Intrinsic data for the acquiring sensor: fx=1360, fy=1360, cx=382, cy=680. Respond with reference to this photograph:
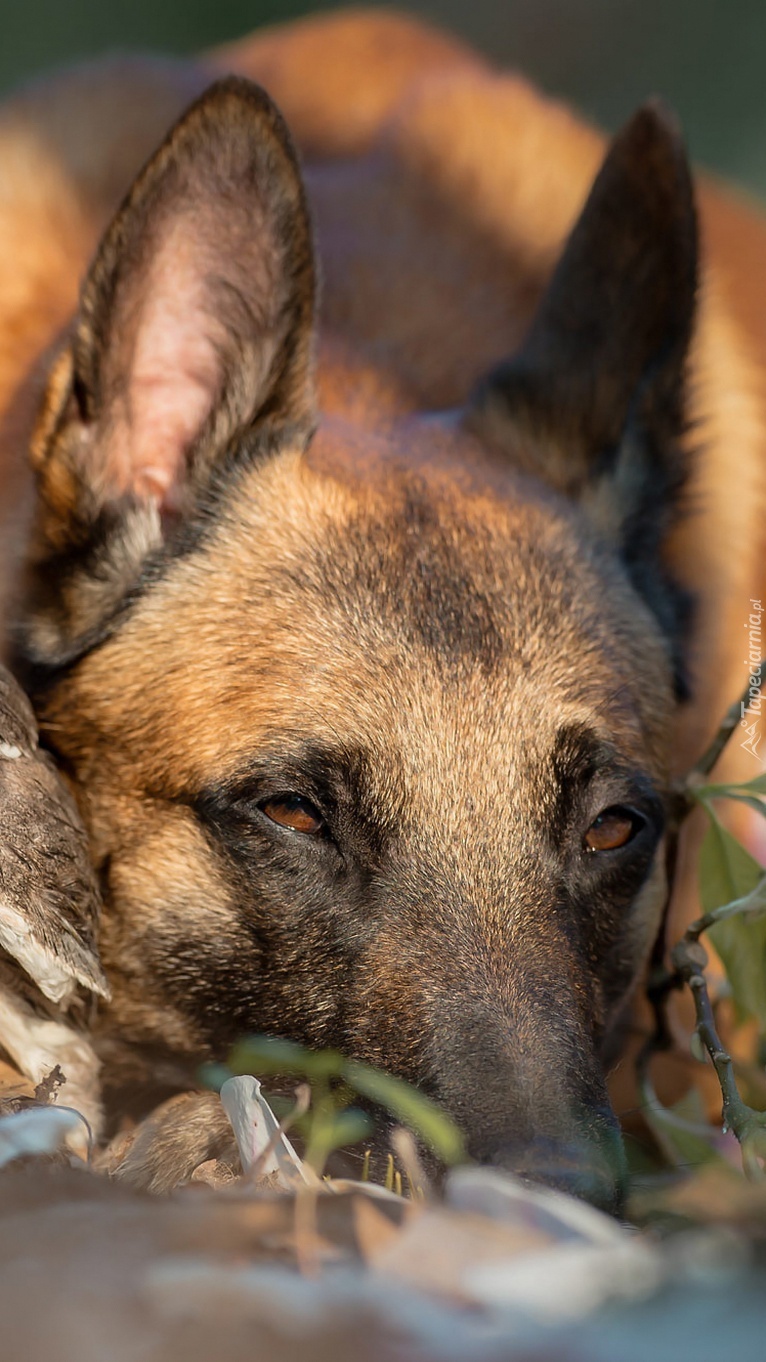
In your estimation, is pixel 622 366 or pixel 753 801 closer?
pixel 753 801

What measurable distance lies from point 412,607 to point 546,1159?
2.82 feet

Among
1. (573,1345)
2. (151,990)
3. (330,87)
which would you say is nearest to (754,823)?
(151,990)

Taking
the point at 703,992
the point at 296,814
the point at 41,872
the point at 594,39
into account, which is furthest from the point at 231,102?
the point at 594,39

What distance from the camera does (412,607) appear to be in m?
2.11

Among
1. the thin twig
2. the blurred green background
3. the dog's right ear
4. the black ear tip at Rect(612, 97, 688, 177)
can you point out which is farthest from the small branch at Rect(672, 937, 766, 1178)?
the blurred green background

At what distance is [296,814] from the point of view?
2.04m

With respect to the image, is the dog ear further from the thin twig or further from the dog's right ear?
the dog's right ear

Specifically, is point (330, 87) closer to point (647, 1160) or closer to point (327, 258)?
point (327, 258)

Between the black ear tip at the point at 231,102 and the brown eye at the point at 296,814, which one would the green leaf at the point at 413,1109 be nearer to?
the brown eye at the point at 296,814

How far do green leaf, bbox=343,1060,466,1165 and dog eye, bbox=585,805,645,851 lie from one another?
1.82 ft

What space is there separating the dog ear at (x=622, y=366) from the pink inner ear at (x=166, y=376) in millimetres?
615

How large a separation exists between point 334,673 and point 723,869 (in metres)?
0.72

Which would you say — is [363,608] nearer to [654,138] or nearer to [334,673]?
[334,673]

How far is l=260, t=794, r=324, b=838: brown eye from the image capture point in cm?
204
